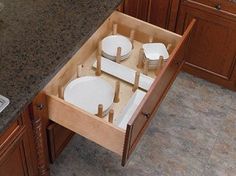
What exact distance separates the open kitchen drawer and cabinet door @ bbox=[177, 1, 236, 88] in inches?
13.9

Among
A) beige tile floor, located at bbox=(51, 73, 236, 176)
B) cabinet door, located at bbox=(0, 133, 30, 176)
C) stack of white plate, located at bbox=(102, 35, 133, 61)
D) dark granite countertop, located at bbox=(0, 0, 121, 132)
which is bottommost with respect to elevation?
beige tile floor, located at bbox=(51, 73, 236, 176)

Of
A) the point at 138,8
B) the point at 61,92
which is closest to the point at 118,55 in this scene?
the point at 61,92

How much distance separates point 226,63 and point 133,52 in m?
0.60

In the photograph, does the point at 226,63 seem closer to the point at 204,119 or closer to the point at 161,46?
the point at 204,119

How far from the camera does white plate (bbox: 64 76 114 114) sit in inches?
60.4

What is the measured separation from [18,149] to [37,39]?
37cm

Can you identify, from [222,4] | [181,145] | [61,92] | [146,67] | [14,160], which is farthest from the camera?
[181,145]

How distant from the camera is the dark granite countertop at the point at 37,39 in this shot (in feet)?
4.02

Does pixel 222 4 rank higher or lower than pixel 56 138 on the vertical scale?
higher

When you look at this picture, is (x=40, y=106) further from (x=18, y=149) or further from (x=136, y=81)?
(x=136, y=81)

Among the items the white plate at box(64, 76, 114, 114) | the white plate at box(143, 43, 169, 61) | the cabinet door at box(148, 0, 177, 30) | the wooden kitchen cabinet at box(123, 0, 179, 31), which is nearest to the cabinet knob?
the white plate at box(64, 76, 114, 114)

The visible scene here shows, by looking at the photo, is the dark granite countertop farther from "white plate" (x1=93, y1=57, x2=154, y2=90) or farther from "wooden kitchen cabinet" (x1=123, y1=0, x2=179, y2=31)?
"wooden kitchen cabinet" (x1=123, y1=0, x2=179, y2=31)

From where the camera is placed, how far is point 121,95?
61.9 inches

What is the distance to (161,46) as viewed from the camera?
171 cm
